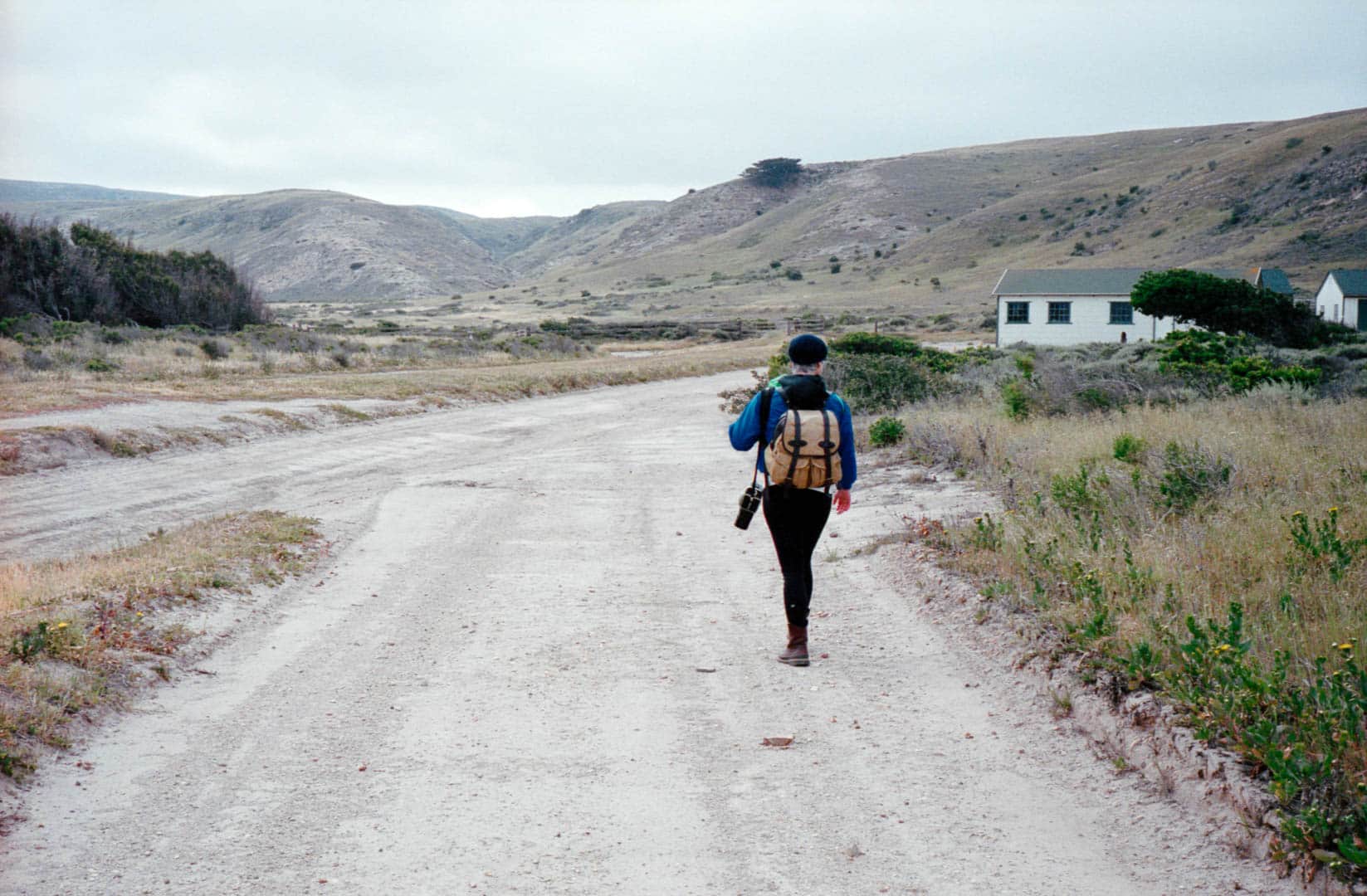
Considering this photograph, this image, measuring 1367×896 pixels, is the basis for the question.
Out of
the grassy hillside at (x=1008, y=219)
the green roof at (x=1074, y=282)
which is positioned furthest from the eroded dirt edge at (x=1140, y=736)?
the grassy hillside at (x=1008, y=219)

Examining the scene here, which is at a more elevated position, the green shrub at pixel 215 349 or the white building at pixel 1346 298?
the white building at pixel 1346 298

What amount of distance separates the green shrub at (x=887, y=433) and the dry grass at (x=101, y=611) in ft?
28.3

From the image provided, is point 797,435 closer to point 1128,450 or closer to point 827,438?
point 827,438

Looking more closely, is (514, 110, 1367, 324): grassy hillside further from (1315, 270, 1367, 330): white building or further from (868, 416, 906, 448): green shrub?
(868, 416, 906, 448): green shrub

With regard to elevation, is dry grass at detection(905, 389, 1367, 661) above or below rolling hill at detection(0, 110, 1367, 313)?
below

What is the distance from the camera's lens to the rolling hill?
8394cm

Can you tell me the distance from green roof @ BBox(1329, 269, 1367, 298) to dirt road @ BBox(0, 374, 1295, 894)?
47026mm

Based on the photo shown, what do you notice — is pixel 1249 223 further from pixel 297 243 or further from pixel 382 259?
pixel 297 243

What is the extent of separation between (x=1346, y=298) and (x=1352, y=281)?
1.37m

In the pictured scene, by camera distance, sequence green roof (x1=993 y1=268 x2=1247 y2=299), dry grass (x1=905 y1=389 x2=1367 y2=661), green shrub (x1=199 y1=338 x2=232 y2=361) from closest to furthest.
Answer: dry grass (x1=905 y1=389 x2=1367 y2=661) → green shrub (x1=199 y1=338 x2=232 y2=361) → green roof (x1=993 y1=268 x2=1247 y2=299)

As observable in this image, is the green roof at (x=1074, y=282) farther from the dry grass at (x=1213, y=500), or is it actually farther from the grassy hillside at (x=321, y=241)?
the grassy hillside at (x=321, y=241)

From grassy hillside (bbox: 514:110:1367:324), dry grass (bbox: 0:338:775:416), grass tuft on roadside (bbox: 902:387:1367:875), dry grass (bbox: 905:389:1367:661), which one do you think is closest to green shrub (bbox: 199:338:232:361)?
dry grass (bbox: 0:338:775:416)

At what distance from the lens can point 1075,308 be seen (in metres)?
46.4

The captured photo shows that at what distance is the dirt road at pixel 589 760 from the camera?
4.00m
